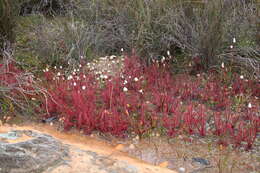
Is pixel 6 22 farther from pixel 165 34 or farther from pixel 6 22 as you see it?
pixel 165 34

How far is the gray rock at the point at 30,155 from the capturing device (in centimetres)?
→ 315

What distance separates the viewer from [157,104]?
4.91m

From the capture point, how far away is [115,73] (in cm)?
580

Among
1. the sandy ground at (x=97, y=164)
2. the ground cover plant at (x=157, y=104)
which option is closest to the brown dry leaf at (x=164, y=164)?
the sandy ground at (x=97, y=164)

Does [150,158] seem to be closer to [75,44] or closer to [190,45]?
[190,45]

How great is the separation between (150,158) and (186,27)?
293 cm

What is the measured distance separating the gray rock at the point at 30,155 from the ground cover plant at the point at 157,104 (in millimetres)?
1070

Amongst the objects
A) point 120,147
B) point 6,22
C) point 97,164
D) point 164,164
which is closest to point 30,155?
point 97,164

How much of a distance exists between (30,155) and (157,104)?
208cm

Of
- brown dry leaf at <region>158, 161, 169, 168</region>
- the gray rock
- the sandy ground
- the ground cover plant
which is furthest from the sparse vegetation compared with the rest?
the gray rock

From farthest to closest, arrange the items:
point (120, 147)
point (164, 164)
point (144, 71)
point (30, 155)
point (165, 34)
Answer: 1. point (165, 34)
2. point (144, 71)
3. point (120, 147)
4. point (164, 164)
5. point (30, 155)

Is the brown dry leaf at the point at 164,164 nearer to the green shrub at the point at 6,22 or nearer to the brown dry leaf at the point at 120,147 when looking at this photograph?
the brown dry leaf at the point at 120,147

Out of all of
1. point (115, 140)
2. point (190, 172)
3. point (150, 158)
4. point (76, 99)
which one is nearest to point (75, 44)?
point (76, 99)

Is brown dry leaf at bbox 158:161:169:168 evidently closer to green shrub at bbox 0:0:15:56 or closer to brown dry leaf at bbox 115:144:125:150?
brown dry leaf at bbox 115:144:125:150
